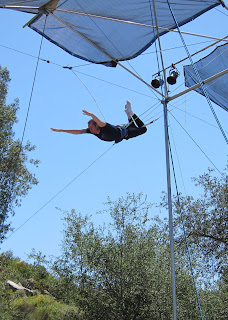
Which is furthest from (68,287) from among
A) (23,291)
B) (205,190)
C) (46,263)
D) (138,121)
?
(23,291)

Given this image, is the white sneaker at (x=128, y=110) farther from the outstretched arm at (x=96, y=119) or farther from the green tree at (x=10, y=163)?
the green tree at (x=10, y=163)

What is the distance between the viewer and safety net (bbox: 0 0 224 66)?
20.7 ft

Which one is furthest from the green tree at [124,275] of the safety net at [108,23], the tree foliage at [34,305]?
the safety net at [108,23]

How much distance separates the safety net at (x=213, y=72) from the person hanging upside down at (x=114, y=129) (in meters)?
2.03

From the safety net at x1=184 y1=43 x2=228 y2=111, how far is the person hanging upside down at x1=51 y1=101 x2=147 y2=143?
2030 millimetres

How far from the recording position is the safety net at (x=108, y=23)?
632 centimetres

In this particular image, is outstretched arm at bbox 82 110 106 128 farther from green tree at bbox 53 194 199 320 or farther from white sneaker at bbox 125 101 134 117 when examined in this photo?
green tree at bbox 53 194 199 320

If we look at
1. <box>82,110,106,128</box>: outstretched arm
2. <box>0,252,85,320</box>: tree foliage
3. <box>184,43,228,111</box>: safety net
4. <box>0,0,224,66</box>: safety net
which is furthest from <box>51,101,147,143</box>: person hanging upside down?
<box>0,252,85,320</box>: tree foliage

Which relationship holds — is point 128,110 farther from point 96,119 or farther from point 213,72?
point 213,72

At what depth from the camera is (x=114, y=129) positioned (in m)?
5.77

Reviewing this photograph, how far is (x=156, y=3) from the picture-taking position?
646 centimetres

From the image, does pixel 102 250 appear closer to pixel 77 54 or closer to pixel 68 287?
pixel 68 287

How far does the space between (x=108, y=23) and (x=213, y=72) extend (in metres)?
2.40

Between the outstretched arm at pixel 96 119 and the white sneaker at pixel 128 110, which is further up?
the white sneaker at pixel 128 110
